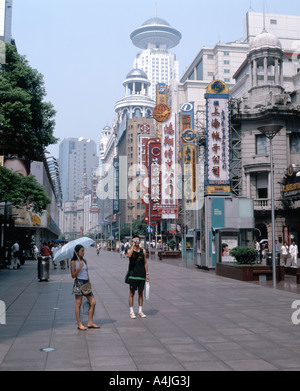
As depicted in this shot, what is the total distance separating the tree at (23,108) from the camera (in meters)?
24.2

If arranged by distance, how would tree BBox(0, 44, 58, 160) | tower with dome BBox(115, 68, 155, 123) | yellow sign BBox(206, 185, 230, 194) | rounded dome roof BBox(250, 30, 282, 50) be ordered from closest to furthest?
tree BBox(0, 44, 58, 160), yellow sign BBox(206, 185, 230, 194), rounded dome roof BBox(250, 30, 282, 50), tower with dome BBox(115, 68, 155, 123)

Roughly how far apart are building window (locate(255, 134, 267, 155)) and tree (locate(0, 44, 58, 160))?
2299cm

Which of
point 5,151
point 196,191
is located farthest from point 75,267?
point 196,191

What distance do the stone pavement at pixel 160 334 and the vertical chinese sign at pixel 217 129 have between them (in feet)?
58.0

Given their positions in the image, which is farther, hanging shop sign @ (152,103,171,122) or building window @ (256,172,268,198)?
hanging shop sign @ (152,103,171,122)

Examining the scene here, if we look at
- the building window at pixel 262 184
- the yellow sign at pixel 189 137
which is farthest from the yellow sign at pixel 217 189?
the yellow sign at pixel 189 137

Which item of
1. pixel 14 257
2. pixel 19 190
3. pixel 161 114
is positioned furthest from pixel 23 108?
pixel 161 114

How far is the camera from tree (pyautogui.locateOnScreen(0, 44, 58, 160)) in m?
24.2

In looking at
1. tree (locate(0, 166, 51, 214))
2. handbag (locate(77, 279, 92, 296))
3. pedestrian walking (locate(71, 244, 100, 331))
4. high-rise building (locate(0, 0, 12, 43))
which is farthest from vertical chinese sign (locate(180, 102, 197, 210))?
handbag (locate(77, 279, 92, 296))

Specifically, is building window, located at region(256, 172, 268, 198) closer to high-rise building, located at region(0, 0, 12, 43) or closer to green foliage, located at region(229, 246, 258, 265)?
green foliage, located at region(229, 246, 258, 265)

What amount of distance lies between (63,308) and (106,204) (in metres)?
173

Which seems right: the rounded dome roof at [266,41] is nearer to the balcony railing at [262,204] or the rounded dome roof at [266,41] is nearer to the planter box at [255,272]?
the balcony railing at [262,204]

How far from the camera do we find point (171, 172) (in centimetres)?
5131

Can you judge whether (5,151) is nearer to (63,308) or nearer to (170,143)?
(170,143)
